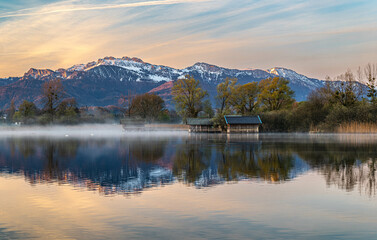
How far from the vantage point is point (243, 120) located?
3093 inches

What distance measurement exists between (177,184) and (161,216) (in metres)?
4.78

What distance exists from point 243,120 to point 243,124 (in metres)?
0.75

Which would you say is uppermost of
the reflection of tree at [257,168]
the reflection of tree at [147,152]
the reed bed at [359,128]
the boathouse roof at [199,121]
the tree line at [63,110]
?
the tree line at [63,110]

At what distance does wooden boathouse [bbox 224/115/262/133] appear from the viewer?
77.9 m

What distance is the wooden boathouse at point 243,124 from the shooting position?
7788 centimetres

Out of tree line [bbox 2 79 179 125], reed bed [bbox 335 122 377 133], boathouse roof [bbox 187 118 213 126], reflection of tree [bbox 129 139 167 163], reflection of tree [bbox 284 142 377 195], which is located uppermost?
tree line [bbox 2 79 179 125]

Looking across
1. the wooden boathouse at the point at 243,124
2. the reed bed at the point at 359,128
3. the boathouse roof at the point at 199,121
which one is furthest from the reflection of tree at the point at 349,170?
the boathouse roof at the point at 199,121

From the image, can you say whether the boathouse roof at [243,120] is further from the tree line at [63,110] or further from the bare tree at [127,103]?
the bare tree at [127,103]

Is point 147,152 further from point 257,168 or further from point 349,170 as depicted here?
point 349,170

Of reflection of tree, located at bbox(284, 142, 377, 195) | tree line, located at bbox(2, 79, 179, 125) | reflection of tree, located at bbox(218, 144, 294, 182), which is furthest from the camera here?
tree line, located at bbox(2, 79, 179, 125)

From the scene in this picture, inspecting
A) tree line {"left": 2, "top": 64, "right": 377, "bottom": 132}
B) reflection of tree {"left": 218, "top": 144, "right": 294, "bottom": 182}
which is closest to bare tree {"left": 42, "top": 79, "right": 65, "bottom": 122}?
tree line {"left": 2, "top": 64, "right": 377, "bottom": 132}

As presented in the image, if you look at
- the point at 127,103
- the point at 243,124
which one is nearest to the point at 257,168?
the point at 243,124

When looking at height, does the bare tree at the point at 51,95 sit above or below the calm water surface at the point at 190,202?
above

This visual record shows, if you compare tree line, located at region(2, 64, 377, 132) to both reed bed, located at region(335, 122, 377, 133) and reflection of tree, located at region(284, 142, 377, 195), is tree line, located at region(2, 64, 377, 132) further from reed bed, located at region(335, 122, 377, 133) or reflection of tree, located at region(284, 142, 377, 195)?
reflection of tree, located at region(284, 142, 377, 195)
